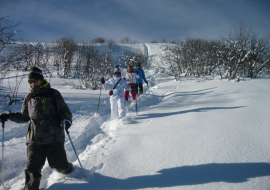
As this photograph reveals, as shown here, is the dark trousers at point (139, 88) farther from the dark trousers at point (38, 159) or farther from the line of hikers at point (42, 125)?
the dark trousers at point (38, 159)

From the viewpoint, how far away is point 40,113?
183 centimetres

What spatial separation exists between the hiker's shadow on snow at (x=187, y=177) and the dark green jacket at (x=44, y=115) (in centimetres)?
66

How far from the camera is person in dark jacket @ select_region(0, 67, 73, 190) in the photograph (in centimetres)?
179

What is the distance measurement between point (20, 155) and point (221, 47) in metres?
12.4

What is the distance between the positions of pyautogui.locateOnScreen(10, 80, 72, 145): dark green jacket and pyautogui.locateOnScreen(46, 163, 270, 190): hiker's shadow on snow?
663mm

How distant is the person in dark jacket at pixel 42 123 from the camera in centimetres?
179

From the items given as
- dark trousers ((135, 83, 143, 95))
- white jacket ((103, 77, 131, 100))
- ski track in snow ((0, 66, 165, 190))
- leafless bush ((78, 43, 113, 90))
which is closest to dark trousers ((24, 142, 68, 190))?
ski track in snow ((0, 66, 165, 190))

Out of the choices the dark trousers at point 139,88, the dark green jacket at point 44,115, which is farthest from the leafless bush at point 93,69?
the dark green jacket at point 44,115

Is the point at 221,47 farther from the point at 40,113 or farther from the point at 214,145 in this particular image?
the point at 40,113

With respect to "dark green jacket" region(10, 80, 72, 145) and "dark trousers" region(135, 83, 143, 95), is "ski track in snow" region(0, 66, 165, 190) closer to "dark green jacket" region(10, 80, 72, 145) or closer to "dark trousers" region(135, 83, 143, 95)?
"dark green jacket" region(10, 80, 72, 145)

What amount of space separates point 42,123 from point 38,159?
0.46m

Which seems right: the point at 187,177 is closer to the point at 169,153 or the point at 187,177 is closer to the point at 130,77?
the point at 169,153

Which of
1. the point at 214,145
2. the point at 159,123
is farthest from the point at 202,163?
the point at 159,123

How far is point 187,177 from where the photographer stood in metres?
1.77
